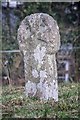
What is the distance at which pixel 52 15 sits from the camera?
37.1 ft

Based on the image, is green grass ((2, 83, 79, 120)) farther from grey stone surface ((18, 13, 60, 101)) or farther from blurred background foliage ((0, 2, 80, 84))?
blurred background foliage ((0, 2, 80, 84))

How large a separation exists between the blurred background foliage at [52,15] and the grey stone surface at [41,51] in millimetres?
4886

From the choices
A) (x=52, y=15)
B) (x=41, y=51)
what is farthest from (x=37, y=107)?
(x=52, y=15)

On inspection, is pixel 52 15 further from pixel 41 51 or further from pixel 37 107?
pixel 37 107

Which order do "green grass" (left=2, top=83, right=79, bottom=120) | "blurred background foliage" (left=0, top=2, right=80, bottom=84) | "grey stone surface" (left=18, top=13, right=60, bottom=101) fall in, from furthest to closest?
"blurred background foliage" (left=0, top=2, right=80, bottom=84) < "grey stone surface" (left=18, top=13, right=60, bottom=101) < "green grass" (left=2, top=83, right=79, bottom=120)

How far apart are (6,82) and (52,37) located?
3.86 m

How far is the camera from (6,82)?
9.25 m

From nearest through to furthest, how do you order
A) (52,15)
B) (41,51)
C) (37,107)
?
(37,107), (41,51), (52,15)

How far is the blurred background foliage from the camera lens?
35.8 ft

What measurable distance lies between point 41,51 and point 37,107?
0.92 meters

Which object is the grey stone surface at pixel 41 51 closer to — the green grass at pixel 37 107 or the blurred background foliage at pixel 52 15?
the green grass at pixel 37 107

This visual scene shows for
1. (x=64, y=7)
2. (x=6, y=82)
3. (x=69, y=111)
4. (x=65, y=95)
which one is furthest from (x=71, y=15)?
(x=69, y=111)

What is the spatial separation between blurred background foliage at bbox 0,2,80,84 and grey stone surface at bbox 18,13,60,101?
489cm

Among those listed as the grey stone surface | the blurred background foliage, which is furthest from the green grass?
the blurred background foliage
